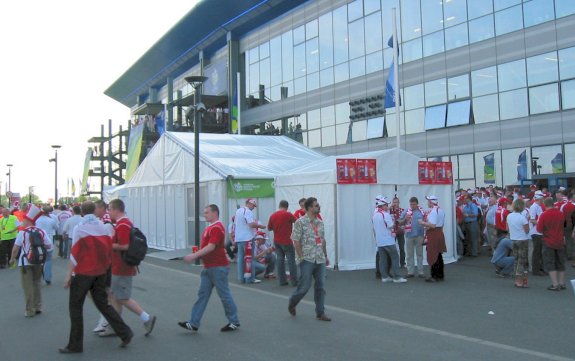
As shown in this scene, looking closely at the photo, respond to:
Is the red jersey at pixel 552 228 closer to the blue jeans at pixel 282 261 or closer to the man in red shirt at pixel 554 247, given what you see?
the man in red shirt at pixel 554 247

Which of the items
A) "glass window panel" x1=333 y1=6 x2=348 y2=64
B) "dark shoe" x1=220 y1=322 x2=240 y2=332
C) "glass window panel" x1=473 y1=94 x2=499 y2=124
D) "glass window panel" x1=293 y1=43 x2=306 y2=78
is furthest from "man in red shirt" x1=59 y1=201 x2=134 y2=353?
"glass window panel" x1=293 y1=43 x2=306 y2=78

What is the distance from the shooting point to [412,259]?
12.7m

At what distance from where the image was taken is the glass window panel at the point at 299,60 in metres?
37.1

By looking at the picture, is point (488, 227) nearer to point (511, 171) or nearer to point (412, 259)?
point (412, 259)

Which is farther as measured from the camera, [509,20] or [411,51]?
[411,51]

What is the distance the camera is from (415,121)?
Result: 96.1 ft

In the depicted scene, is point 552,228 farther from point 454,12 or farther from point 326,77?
point 326,77

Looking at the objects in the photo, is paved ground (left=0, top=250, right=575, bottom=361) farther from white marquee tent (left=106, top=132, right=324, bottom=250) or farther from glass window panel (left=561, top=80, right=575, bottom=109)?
glass window panel (left=561, top=80, right=575, bottom=109)

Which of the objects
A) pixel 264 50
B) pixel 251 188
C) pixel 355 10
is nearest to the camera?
pixel 251 188

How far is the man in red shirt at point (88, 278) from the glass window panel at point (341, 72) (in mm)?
28291

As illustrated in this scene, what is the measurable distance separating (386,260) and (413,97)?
62.0ft

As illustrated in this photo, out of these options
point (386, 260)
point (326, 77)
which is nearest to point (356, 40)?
point (326, 77)

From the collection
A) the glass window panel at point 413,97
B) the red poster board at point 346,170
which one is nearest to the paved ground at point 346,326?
the red poster board at point 346,170

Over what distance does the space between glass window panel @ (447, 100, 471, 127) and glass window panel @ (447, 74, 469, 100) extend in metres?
0.36
